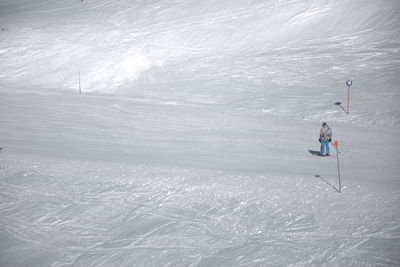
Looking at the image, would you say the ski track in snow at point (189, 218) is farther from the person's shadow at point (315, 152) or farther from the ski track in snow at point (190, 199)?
the person's shadow at point (315, 152)

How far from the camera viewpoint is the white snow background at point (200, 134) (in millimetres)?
7680

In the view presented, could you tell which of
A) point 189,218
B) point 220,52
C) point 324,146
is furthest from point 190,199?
point 220,52

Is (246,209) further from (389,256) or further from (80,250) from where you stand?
(80,250)

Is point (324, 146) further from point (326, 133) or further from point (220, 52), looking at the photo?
point (220, 52)

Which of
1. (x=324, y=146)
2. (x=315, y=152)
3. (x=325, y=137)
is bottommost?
(x=315, y=152)

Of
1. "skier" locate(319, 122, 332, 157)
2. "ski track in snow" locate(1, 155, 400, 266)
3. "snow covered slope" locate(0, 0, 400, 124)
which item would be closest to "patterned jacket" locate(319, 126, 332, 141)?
"skier" locate(319, 122, 332, 157)

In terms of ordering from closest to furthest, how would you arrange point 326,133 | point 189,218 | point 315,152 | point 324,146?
point 189,218 → point 326,133 → point 324,146 → point 315,152

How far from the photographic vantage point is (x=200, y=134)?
1466 cm

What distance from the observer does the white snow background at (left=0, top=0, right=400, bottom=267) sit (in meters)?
7.68

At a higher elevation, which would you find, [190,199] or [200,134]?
[200,134]

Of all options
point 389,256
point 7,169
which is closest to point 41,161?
point 7,169

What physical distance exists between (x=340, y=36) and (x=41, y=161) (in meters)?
20.9

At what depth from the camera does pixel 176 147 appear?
13148 millimetres

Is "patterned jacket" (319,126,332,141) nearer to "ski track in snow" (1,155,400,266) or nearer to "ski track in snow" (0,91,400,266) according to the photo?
"ski track in snow" (0,91,400,266)
